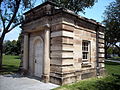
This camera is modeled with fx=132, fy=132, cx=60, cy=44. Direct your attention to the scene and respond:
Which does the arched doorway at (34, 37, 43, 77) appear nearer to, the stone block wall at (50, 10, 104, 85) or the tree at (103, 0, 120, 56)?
the stone block wall at (50, 10, 104, 85)

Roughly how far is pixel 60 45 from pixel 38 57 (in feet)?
8.48

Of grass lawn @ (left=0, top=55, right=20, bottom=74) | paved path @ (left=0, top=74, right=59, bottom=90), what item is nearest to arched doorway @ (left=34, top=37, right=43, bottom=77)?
paved path @ (left=0, top=74, right=59, bottom=90)

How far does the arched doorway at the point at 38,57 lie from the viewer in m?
9.40

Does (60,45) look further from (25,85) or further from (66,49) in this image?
(25,85)

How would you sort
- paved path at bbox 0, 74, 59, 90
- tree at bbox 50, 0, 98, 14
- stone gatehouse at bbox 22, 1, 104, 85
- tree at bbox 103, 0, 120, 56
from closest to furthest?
1. paved path at bbox 0, 74, 59, 90
2. stone gatehouse at bbox 22, 1, 104, 85
3. tree at bbox 50, 0, 98, 14
4. tree at bbox 103, 0, 120, 56

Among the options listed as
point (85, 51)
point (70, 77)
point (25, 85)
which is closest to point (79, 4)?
point (85, 51)

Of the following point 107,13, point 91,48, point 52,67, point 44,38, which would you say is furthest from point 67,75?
point 107,13

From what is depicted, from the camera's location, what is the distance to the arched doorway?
9.40 metres

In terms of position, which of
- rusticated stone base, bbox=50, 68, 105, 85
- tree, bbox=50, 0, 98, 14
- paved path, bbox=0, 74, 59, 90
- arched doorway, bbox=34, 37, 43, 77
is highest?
tree, bbox=50, 0, 98, 14

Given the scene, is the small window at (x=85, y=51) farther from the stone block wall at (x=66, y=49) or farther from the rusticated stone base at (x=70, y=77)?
the rusticated stone base at (x=70, y=77)

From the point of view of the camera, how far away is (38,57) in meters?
9.69

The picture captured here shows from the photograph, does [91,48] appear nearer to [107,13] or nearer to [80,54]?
[80,54]

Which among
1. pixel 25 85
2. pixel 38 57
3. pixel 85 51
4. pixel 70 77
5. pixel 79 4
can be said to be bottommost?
pixel 25 85

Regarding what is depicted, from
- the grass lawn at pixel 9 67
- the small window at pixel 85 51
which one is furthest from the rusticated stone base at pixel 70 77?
the grass lawn at pixel 9 67
